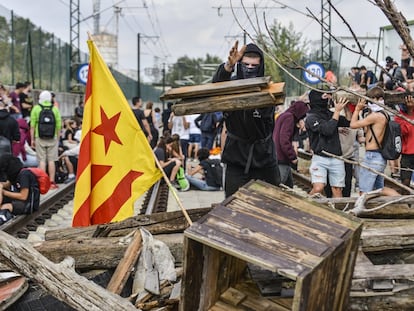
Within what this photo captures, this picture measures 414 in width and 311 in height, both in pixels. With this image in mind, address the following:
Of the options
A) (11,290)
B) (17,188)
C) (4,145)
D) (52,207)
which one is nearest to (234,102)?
(11,290)

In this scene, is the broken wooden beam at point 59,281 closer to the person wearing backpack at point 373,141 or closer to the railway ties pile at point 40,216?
the railway ties pile at point 40,216

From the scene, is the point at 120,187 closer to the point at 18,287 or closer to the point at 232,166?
the point at 232,166

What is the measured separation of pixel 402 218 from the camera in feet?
14.9

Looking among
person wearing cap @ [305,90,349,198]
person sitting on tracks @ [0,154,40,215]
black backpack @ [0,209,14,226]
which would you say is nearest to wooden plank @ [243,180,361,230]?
person wearing cap @ [305,90,349,198]

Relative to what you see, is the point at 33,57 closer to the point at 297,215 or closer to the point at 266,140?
the point at 266,140

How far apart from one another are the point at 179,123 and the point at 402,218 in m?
13.6

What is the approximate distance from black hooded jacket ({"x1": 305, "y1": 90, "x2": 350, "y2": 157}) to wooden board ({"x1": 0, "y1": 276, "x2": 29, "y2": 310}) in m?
4.87

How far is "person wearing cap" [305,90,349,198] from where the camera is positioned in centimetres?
815

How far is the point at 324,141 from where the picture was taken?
8375 millimetres

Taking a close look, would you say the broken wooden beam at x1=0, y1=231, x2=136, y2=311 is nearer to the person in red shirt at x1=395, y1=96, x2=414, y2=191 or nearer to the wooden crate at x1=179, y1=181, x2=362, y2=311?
the wooden crate at x1=179, y1=181, x2=362, y2=311

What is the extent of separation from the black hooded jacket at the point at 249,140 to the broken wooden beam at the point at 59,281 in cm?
242

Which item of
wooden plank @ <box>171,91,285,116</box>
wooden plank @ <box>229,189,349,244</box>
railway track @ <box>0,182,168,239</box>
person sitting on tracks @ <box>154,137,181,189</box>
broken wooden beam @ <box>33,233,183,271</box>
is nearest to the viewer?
wooden plank @ <box>229,189,349,244</box>

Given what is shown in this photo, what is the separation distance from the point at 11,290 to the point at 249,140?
240cm

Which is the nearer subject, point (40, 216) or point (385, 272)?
point (385, 272)
